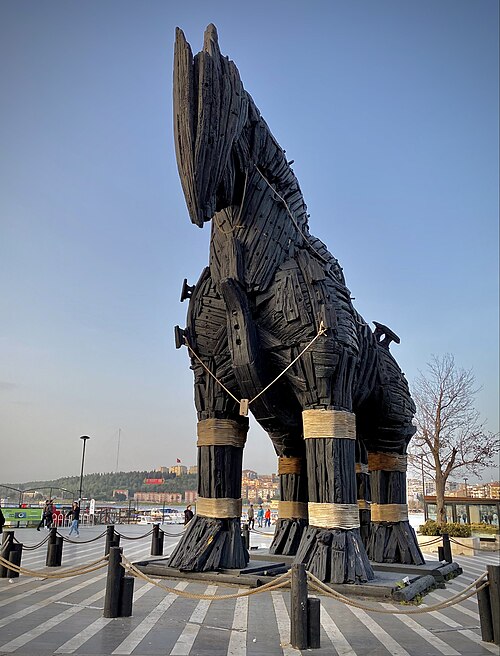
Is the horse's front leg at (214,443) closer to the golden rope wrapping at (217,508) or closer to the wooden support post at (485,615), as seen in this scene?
the golden rope wrapping at (217,508)

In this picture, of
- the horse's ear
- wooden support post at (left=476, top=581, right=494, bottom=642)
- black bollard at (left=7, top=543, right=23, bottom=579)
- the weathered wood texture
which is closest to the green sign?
black bollard at (left=7, top=543, right=23, bottom=579)

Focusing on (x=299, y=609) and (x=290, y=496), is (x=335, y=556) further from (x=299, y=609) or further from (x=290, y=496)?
(x=290, y=496)

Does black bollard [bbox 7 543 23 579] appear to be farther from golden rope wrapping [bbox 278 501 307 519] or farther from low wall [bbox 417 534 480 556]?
low wall [bbox 417 534 480 556]

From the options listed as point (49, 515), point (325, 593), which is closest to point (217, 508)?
point (325, 593)

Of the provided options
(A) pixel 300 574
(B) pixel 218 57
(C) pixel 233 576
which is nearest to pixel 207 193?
(B) pixel 218 57

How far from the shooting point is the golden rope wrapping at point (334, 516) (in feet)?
21.0

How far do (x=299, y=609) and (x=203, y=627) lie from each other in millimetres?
985

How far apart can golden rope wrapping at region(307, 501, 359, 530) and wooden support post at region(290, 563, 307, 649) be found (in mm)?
1897

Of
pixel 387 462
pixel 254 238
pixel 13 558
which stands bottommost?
pixel 13 558

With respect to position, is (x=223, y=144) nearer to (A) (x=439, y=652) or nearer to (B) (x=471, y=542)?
(A) (x=439, y=652)

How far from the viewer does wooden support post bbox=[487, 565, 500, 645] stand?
14.8ft

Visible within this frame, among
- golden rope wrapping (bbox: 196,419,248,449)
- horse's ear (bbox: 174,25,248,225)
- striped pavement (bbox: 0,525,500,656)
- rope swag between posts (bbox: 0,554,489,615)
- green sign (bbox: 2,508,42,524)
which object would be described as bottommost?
green sign (bbox: 2,508,42,524)

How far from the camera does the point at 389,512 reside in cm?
890

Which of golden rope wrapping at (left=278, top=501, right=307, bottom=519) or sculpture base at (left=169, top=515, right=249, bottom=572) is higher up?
golden rope wrapping at (left=278, top=501, right=307, bottom=519)
